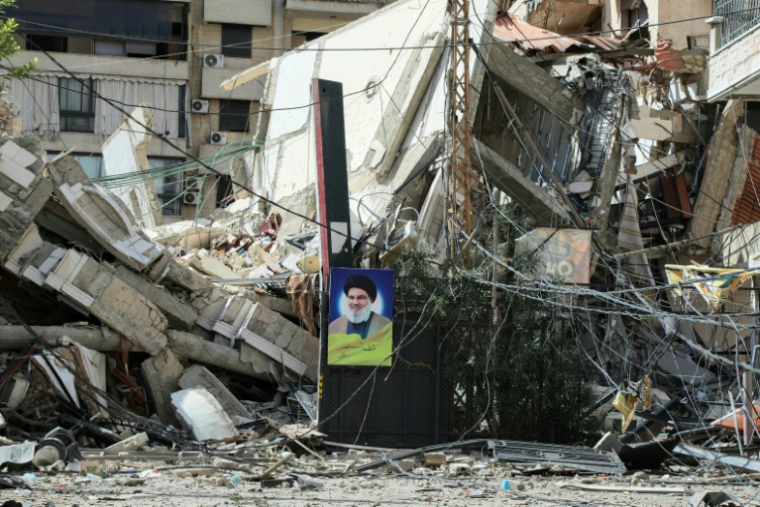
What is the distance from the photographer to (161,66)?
35.1 meters

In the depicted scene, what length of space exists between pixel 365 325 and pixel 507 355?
1.96 meters

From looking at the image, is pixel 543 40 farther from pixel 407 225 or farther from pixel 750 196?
pixel 407 225

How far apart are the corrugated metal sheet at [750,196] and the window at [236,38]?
57.9 feet

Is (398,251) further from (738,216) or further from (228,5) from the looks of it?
(228,5)

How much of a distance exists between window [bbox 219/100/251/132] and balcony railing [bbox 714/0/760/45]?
1787 centimetres

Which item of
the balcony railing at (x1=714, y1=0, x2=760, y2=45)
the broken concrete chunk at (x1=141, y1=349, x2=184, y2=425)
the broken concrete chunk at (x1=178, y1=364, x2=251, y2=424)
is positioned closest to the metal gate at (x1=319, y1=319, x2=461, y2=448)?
the broken concrete chunk at (x1=178, y1=364, x2=251, y2=424)

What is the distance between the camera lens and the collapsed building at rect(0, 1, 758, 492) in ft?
55.0

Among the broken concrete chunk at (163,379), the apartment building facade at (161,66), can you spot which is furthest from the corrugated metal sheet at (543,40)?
the apartment building facade at (161,66)

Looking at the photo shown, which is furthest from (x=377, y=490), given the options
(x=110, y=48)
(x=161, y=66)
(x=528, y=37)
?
(x=110, y=48)

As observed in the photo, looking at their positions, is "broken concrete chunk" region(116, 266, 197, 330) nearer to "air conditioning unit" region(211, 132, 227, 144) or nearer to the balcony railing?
the balcony railing

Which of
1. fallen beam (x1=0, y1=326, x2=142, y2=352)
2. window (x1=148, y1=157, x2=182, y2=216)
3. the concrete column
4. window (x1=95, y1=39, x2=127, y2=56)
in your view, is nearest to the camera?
fallen beam (x1=0, y1=326, x2=142, y2=352)

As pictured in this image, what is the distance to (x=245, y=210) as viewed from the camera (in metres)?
26.2

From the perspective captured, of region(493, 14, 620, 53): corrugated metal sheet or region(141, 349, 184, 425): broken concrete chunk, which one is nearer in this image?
region(141, 349, 184, 425): broken concrete chunk

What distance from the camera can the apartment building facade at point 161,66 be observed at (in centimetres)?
3422
